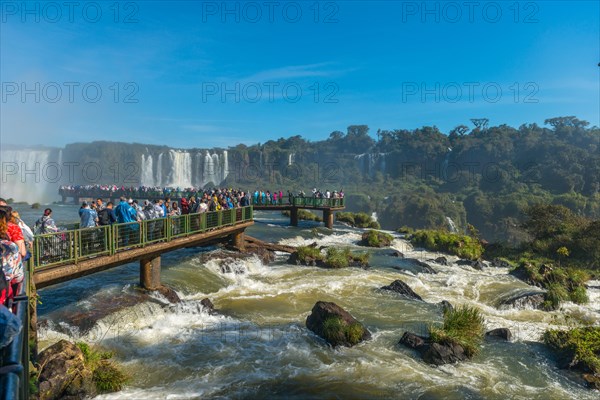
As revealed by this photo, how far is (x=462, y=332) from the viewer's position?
36.9 feet

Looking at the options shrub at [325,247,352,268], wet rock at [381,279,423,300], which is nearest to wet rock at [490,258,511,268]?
shrub at [325,247,352,268]

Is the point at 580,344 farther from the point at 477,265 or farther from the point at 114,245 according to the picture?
the point at 114,245

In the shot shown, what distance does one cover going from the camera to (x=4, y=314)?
210 cm

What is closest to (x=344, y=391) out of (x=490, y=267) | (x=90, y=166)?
(x=490, y=267)

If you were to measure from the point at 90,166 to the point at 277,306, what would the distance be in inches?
4446

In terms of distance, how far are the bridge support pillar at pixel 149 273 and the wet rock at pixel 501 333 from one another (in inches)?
436

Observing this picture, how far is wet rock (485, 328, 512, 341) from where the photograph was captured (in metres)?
12.0

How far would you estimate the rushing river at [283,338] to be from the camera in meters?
8.79

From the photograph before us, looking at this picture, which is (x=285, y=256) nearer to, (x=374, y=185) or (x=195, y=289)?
(x=195, y=289)

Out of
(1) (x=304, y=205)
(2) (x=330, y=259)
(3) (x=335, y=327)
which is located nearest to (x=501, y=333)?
(3) (x=335, y=327)

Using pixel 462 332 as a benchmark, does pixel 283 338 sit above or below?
below

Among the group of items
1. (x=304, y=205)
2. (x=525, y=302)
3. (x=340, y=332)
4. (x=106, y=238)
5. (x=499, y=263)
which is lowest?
(x=499, y=263)

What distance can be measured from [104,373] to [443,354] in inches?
311

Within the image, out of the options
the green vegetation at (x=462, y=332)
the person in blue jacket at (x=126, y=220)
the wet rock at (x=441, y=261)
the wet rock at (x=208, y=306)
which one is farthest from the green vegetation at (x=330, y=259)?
the person in blue jacket at (x=126, y=220)
